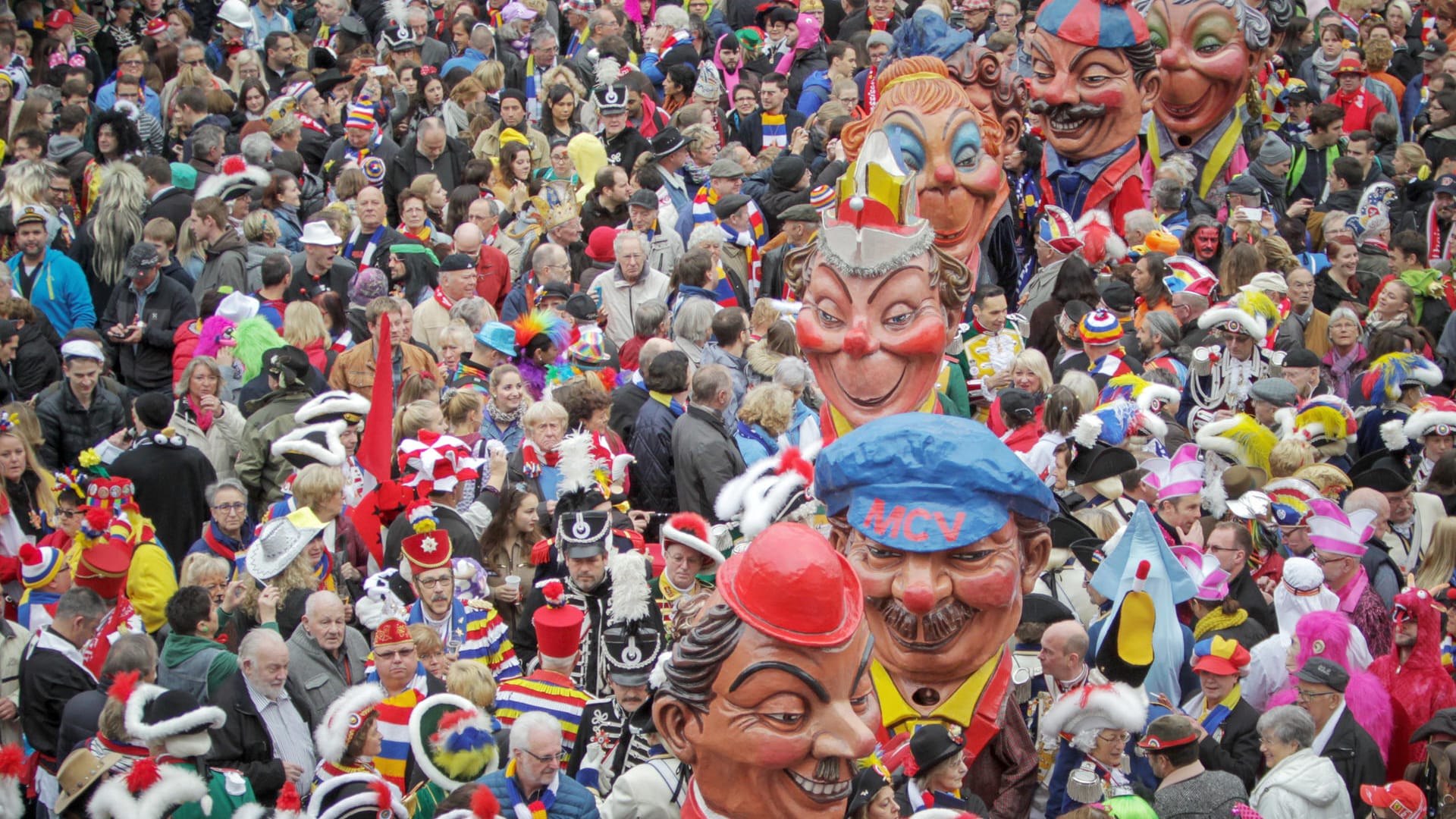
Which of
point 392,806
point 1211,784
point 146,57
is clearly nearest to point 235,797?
point 392,806

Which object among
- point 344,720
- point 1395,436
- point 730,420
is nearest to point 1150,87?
point 1395,436

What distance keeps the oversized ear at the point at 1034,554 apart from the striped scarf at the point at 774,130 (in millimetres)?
8410

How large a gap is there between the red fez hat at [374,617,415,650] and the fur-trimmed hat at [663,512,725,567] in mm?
1076

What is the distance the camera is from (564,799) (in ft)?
20.4

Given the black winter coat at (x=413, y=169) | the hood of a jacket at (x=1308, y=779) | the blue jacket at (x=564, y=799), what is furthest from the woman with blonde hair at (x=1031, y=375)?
the black winter coat at (x=413, y=169)

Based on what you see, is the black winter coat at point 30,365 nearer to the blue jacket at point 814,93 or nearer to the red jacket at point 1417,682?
the blue jacket at point 814,93

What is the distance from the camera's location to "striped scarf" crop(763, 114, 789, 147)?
14711 millimetres

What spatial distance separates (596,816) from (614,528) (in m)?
1.99

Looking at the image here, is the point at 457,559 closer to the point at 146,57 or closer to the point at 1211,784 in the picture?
the point at 1211,784

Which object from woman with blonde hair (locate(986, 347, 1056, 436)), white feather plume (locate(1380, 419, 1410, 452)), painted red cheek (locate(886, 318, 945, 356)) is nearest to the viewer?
painted red cheek (locate(886, 318, 945, 356))

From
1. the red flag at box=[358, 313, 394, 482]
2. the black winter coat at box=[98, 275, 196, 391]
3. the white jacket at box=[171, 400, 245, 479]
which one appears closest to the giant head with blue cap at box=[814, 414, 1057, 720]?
the red flag at box=[358, 313, 394, 482]

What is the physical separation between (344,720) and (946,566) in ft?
7.32

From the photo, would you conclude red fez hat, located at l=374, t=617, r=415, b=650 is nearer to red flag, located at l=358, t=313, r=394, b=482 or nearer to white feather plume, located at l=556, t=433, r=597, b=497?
white feather plume, located at l=556, t=433, r=597, b=497

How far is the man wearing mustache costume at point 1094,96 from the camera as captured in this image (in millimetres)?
12633
